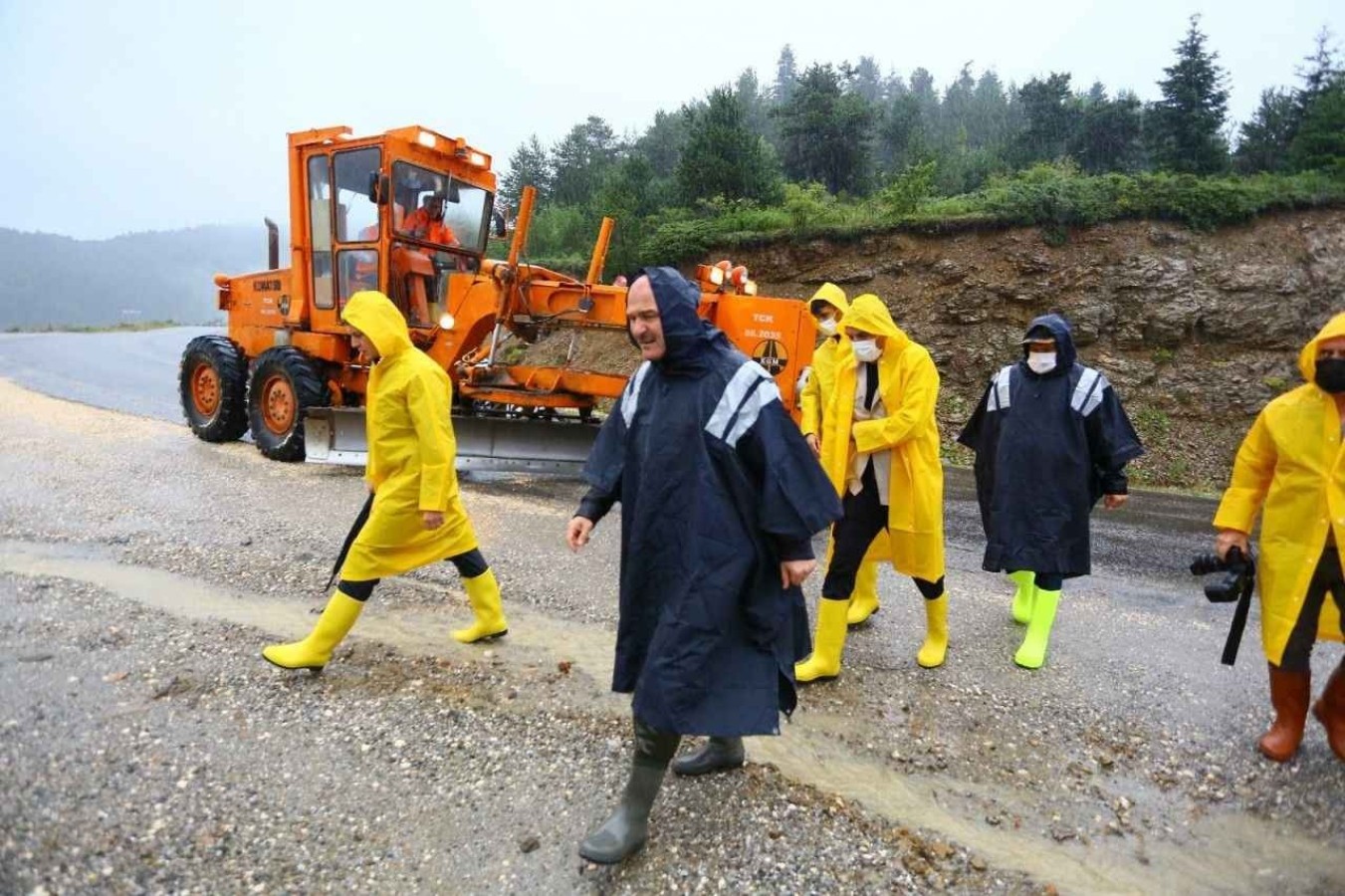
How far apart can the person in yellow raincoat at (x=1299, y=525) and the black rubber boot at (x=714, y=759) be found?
221cm

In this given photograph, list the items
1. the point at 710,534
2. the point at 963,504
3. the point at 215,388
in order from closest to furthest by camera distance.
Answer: the point at 710,534
the point at 963,504
the point at 215,388

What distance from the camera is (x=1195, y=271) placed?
574 inches

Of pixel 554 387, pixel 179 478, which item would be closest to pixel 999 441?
pixel 554 387

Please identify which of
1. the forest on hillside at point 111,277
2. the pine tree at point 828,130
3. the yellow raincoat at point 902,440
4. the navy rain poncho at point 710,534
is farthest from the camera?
the forest on hillside at point 111,277

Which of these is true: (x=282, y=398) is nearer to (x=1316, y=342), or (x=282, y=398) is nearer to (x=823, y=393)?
(x=823, y=393)

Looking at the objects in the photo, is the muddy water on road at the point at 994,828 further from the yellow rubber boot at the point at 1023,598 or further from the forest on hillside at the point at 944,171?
the forest on hillside at the point at 944,171

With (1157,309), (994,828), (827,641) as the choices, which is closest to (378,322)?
(827,641)

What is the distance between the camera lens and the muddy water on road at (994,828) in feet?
8.77

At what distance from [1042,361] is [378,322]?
338 centimetres

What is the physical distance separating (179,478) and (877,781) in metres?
7.49

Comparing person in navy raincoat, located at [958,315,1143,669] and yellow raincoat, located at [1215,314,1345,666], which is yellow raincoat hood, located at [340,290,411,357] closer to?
person in navy raincoat, located at [958,315,1143,669]

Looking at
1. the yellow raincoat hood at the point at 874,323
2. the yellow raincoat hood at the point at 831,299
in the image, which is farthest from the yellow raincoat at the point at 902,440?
the yellow raincoat hood at the point at 831,299

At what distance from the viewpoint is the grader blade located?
8.78 m

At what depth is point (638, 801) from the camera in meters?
2.62
